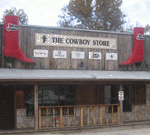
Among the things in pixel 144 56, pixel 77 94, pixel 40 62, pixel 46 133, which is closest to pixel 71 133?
pixel 46 133

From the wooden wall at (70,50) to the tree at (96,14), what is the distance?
53.5ft

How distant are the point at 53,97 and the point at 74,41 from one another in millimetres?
3092

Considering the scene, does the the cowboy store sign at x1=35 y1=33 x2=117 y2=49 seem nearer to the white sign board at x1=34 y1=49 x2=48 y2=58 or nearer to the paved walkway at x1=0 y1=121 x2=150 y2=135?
the white sign board at x1=34 y1=49 x2=48 y2=58

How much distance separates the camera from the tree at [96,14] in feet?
101

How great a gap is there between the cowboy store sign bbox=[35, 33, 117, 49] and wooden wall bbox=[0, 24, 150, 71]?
16 centimetres

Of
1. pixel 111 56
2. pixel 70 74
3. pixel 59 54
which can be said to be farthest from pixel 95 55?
pixel 70 74

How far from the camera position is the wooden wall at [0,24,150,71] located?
40.0 feet

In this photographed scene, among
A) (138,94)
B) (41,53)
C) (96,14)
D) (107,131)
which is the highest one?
(96,14)

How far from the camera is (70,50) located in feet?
42.8

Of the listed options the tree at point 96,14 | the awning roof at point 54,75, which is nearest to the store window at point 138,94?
the awning roof at point 54,75

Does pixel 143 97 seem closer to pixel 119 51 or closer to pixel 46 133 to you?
pixel 119 51

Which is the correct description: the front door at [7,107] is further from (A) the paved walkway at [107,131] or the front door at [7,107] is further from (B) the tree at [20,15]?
(B) the tree at [20,15]

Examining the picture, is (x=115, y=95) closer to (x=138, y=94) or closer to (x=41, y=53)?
(x=138, y=94)

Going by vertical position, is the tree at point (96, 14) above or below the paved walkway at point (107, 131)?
above
